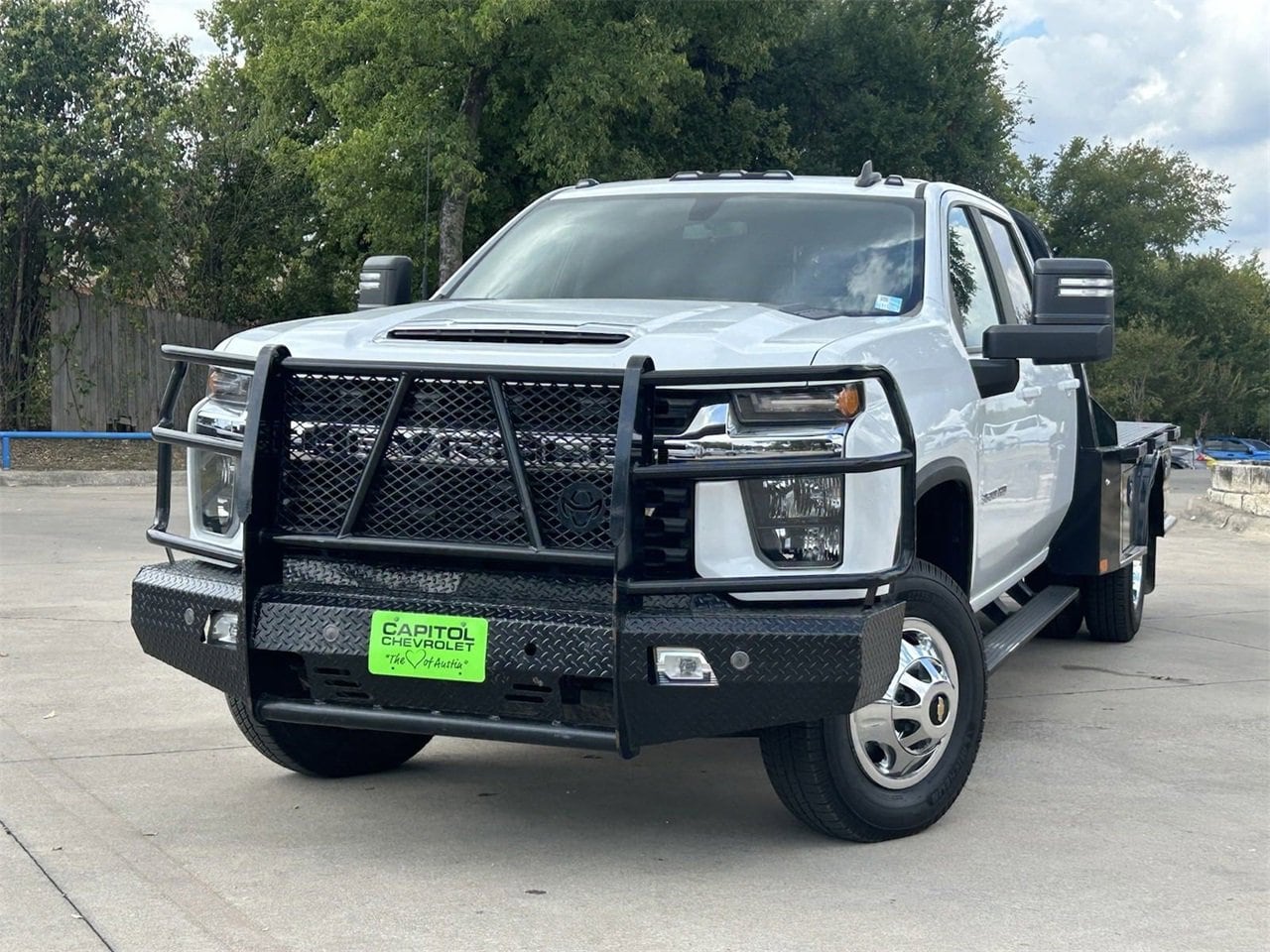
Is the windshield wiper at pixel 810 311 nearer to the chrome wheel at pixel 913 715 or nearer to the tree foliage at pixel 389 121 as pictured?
the chrome wheel at pixel 913 715

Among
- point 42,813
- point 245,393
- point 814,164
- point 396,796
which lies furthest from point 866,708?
point 814,164

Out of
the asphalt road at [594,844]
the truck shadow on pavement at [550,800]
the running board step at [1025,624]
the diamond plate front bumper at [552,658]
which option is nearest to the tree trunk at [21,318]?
the asphalt road at [594,844]

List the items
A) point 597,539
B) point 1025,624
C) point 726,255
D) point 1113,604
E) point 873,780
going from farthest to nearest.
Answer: point 1113,604 < point 1025,624 < point 726,255 < point 873,780 < point 597,539

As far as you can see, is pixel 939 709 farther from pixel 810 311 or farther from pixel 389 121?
pixel 389 121

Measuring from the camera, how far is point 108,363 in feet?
79.2

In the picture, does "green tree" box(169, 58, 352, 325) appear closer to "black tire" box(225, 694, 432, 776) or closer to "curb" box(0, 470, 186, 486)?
"curb" box(0, 470, 186, 486)

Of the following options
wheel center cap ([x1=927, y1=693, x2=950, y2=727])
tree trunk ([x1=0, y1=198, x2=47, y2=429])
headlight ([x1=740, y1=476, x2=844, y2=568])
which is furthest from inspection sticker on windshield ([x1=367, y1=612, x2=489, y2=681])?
tree trunk ([x1=0, y1=198, x2=47, y2=429])

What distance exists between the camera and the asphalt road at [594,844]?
4.15 metres

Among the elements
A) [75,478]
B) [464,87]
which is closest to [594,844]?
[75,478]

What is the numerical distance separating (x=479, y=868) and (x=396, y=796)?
0.91 meters

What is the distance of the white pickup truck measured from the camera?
4.35m

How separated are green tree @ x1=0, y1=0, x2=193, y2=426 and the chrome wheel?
18.7m

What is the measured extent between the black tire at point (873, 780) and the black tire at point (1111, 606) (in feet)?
12.5

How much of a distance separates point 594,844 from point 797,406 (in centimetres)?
152
